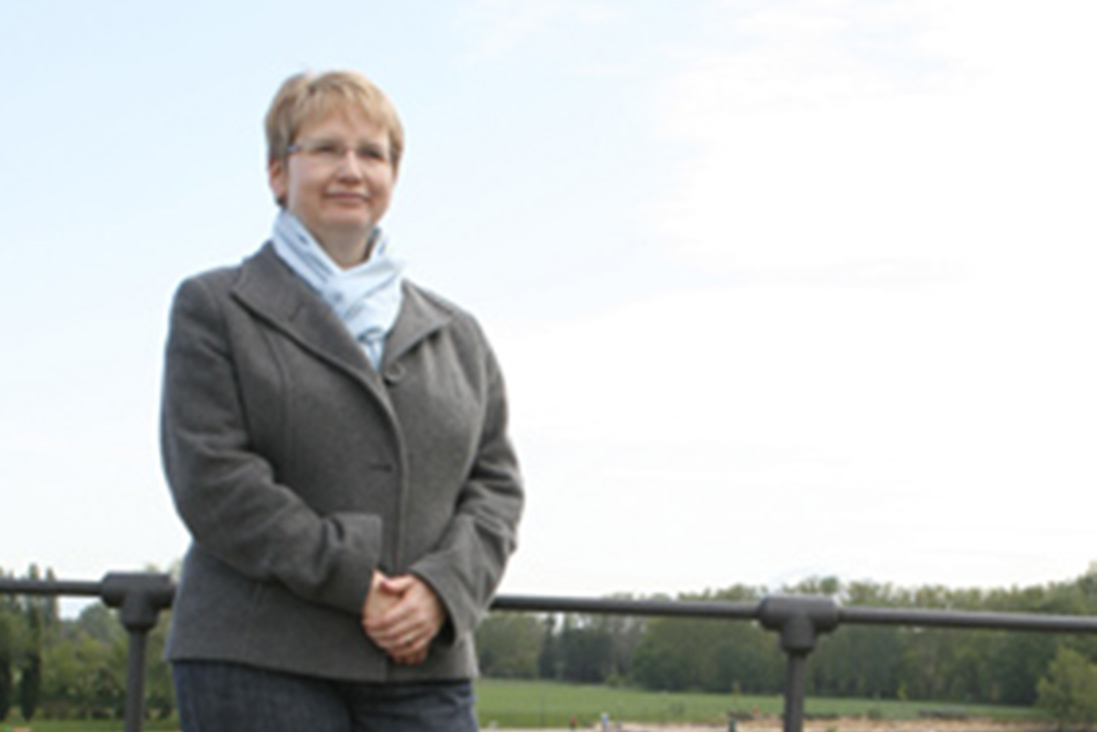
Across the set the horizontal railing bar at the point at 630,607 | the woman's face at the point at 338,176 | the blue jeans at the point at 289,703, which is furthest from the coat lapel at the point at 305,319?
the horizontal railing bar at the point at 630,607

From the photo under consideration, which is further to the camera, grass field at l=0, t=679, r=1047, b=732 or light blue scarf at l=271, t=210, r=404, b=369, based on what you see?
grass field at l=0, t=679, r=1047, b=732

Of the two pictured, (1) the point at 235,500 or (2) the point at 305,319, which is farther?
(2) the point at 305,319

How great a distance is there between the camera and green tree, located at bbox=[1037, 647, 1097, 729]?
4996 millimetres

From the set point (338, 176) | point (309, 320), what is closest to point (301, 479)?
point (309, 320)

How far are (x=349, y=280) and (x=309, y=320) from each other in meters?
0.11

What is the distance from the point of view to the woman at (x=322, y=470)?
2.41m

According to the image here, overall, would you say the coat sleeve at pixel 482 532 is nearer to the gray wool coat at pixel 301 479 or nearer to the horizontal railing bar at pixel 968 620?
the gray wool coat at pixel 301 479

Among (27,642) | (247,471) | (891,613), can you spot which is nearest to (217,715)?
(247,471)

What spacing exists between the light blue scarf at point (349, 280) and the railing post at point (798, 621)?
135 cm

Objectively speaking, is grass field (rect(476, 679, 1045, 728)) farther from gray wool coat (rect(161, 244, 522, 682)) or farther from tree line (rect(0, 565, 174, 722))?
gray wool coat (rect(161, 244, 522, 682))

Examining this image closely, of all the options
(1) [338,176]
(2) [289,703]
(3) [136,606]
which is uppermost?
(1) [338,176]

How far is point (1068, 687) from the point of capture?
5.60 metres

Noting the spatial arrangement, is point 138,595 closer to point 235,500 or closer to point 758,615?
point 235,500

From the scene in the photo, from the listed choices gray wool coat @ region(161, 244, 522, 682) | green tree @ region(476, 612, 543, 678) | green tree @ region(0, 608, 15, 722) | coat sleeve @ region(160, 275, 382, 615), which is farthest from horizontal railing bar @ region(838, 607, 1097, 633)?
green tree @ region(0, 608, 15, 722)
